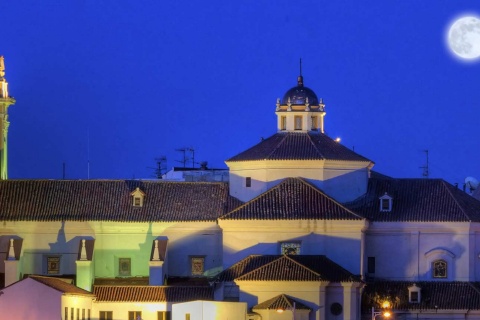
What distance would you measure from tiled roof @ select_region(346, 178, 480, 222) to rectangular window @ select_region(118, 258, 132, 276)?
37.7ft

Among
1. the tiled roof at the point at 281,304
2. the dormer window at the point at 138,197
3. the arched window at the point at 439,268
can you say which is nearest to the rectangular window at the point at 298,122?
the dormer window at the point at 138,197

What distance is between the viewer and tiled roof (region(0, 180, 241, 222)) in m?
95.9

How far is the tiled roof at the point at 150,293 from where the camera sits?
91938 mm

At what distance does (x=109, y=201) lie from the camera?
9688cm

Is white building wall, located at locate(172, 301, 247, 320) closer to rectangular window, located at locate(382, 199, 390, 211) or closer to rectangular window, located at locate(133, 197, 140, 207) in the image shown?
rectangular window, located at locate(133, 197, 140, 207)

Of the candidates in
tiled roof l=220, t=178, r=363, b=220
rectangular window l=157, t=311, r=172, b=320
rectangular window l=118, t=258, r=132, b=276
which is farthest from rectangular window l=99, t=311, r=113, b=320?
tiled roof l=220, t=178, r=363, b=220

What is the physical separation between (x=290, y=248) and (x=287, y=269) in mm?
3484

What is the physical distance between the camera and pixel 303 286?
88812mm

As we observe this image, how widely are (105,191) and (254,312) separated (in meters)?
13.0

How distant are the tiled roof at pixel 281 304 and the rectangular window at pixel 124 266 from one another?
9.72m

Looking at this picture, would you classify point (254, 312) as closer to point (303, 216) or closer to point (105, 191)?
point (303, 216)

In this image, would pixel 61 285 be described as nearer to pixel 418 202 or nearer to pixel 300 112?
pixel 300 112

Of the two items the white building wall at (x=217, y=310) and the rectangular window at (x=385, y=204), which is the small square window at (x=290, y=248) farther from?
the rectangular window at (x=385, y=204)

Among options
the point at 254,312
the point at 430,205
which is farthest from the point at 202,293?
the point at 430,205
